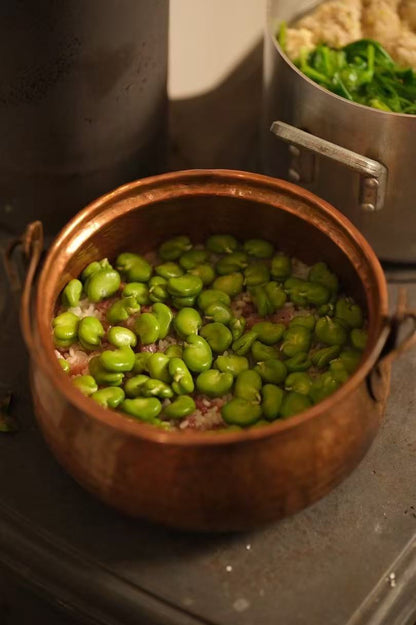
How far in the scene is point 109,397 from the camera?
3.96ft

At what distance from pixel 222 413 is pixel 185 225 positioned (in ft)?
1.19

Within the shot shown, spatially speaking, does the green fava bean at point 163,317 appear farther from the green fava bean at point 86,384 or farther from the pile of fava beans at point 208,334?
the green fava bean at point 86,384

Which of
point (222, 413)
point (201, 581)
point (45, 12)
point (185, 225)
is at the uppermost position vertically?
point (45, 12)

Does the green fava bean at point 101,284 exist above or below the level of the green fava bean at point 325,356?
above

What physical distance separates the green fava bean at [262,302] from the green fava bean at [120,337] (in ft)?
0.66

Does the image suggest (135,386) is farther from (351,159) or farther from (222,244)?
(351,159)

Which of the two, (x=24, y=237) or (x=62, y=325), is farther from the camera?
(x=62, y=325)

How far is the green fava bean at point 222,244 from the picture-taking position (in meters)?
1.43

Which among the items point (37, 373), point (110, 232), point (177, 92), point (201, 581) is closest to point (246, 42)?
point (177, 92)

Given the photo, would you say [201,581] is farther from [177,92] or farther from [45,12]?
[177,92]

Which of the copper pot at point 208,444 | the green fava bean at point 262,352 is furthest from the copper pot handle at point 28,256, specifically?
the green fava bean at point 262,352

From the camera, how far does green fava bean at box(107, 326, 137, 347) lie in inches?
51.2

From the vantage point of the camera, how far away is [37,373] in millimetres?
1158

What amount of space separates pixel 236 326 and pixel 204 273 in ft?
0.39
